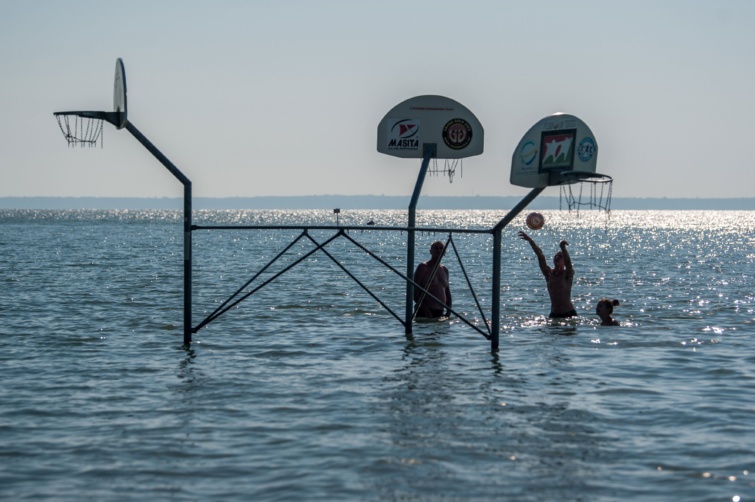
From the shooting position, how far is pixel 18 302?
2595cm

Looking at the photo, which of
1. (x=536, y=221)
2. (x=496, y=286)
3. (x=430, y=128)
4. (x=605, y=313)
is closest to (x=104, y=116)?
(x=430, y=128)

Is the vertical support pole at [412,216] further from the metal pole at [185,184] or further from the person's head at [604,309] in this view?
the person's head at [604,309]

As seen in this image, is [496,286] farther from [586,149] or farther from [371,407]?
[371,407]

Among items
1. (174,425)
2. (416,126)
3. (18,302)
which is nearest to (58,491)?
(174,425)

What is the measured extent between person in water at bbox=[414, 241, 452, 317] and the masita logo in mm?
1910

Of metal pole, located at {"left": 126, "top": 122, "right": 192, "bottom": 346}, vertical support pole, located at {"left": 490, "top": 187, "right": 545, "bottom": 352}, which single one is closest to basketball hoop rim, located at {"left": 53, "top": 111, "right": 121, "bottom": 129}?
metal pole, located at {"left": 126, "top": 122, "right": 192, "bottom": 346}

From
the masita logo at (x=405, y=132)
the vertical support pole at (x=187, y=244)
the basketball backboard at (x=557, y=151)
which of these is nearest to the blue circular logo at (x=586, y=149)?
the basketball backboard at (x=557, y=151)

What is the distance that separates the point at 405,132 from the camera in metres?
17.5

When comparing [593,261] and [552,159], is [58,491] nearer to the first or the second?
[552,159]

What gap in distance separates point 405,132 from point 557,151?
3.90 m

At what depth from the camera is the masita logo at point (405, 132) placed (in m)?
17.4

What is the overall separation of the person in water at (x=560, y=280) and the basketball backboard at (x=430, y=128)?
2.75 metres

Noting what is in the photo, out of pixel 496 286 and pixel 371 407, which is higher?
pixel 496 286

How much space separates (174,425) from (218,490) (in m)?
2.48
